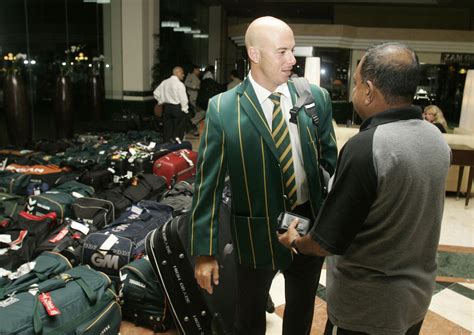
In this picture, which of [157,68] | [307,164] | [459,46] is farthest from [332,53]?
[307,164]

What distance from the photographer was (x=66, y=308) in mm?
2186

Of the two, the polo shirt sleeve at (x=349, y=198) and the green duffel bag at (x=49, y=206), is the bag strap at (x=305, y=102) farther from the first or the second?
the green duffel bag at (x=49, y=206)

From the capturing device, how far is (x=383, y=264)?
3.91 ft

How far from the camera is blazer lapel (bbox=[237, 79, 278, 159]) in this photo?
4.92 ft


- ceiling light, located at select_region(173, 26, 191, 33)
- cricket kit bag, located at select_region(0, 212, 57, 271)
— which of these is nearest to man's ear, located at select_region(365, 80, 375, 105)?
cricket kit bag, located at select_region(0, 212, 57, 271)

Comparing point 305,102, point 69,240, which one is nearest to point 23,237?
point 69,240

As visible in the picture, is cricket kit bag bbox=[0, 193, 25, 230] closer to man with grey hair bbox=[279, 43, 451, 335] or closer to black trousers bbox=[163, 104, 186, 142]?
man with grey hair bbox=[279, 43, 451, 335]

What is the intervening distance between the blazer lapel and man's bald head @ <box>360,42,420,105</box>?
1.41ft

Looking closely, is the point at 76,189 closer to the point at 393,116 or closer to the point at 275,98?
the point at 275,98

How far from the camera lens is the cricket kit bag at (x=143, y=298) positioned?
2486 millimetres

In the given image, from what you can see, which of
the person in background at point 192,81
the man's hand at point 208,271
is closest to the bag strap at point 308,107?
the man's hand at point 208,271

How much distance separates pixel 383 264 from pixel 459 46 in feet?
46.7

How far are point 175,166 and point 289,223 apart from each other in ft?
12.4

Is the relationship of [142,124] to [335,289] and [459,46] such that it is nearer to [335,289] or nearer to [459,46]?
[335,289]
